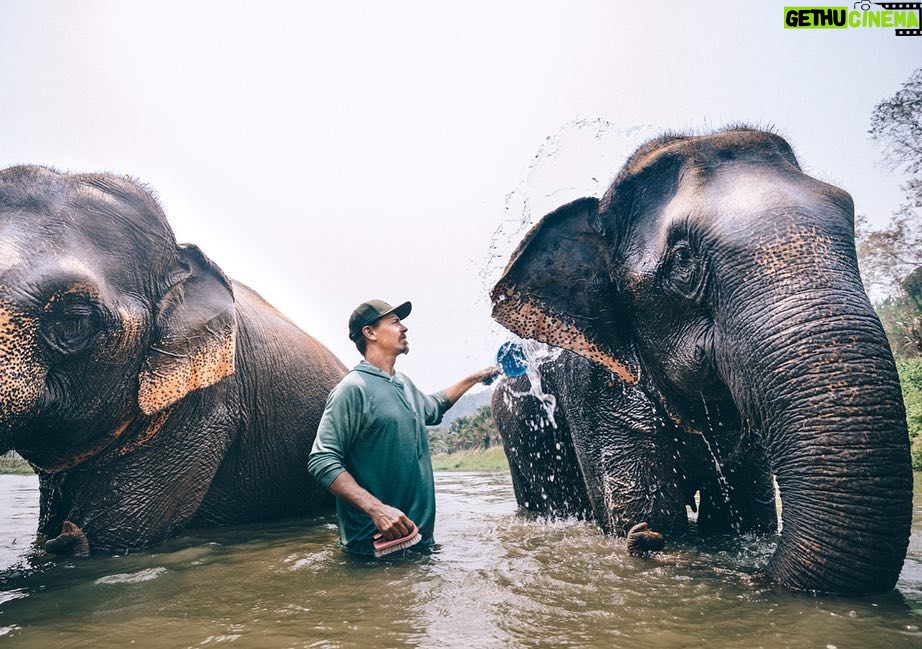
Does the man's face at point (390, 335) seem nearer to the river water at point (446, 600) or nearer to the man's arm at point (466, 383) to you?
the man's arm at point (466, 383)

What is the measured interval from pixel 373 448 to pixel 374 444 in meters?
0.02

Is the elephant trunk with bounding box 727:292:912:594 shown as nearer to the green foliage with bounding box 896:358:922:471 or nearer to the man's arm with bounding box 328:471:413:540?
the man's arm with bounding box 328:471:413:540

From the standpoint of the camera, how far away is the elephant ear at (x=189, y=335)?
4.28m

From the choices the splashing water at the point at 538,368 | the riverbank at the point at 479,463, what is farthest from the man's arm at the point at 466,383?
the riverbank at the point at 479,463

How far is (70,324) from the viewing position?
3732 mm

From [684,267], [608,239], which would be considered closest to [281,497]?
[608,239]

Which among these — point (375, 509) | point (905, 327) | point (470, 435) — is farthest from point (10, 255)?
point (470, 435)

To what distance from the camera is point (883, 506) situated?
96.9 inches

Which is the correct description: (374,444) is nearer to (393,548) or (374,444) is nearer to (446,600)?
(393,548)

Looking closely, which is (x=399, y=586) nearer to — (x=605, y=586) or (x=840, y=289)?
(x=605, y=586)

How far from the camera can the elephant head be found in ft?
11.5

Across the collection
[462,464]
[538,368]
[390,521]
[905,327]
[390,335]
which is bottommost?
[462,464]

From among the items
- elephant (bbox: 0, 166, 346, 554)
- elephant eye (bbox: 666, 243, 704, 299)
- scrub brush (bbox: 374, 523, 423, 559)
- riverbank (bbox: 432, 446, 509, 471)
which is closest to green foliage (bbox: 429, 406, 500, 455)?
riverbank (bbox: 432, 446, 509, 471)

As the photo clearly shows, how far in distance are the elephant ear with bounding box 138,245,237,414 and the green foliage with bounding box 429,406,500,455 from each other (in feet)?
82.4
